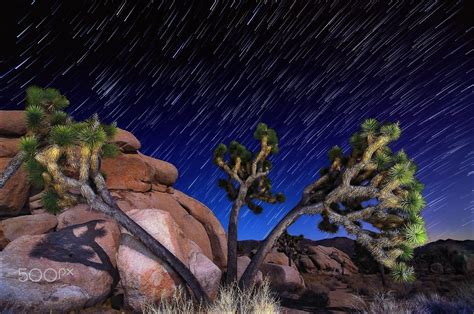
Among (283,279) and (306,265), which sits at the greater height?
(306,265)

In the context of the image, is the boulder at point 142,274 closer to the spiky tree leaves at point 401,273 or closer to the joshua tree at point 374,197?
the joshua tree at point 374,197

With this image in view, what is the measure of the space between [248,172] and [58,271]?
736cm

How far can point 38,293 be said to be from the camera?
8.33 m

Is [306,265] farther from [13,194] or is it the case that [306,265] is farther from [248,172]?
[13,194]

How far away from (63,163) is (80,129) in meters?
1.72

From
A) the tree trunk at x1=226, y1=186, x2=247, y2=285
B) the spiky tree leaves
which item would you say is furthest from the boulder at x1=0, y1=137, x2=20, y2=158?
the spiky tree leaves

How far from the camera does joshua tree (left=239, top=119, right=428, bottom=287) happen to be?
366 inches

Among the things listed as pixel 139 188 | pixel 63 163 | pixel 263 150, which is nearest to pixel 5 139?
pixel 139 188

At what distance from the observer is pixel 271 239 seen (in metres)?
11.1

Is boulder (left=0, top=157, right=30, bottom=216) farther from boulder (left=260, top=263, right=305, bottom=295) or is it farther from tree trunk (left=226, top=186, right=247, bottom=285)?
boulder (left=260, top=263, right=305, bottom=295)

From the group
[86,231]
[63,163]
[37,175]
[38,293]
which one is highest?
[63,163]

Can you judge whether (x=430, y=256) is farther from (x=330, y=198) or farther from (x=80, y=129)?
(x=80, y=129)

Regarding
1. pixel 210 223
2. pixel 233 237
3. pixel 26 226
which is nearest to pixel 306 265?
pixel 210 223

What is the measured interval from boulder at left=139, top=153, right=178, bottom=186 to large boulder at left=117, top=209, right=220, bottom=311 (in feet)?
25.4
